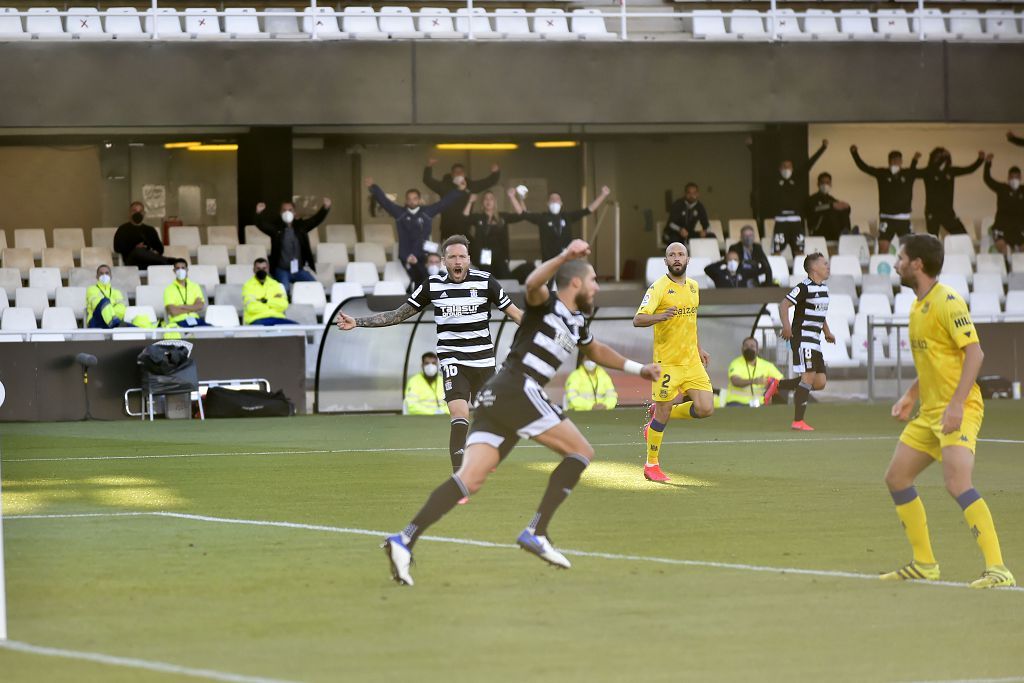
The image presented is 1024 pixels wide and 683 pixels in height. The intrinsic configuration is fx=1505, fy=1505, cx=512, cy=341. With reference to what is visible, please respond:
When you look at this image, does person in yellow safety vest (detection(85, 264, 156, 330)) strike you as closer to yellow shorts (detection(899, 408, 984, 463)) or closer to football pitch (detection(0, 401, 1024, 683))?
football pitch (detection(0, 401, 1024, 683))

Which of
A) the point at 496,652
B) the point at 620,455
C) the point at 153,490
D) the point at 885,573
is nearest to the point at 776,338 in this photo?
the point at 620,455

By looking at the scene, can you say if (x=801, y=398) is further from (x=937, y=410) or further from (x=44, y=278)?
(x=44, y=278)

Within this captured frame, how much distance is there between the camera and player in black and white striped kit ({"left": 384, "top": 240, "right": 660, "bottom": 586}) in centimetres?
876

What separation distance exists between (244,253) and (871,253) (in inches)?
481

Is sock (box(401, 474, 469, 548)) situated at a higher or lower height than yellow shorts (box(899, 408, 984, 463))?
lower

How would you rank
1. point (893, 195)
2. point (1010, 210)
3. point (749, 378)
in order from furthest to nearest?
point (1010, 210) → point (893, 195) → point (749, 378)

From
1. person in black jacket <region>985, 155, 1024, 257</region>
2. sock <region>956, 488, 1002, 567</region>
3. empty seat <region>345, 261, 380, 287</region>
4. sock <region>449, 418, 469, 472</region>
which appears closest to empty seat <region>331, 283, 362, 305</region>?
empty seat <region>345, 261, 380, 287</region>

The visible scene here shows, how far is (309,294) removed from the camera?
24.7 metres

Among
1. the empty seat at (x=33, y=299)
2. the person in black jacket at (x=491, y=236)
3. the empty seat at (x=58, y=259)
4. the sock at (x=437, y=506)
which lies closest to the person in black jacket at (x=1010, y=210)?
the person in black jacket at (x=491, y=236)

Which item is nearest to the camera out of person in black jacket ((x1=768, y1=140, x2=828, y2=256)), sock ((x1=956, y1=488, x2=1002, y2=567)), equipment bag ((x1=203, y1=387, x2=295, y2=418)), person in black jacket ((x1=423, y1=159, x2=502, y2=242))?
sock ((x1=956, y1=488, x2=1002, y2=567))

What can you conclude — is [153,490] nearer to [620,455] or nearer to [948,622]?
[620,455]

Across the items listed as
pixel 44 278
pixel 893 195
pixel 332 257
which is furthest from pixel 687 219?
pixel 44 278

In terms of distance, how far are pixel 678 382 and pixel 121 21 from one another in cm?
1652

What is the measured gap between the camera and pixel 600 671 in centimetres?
675
